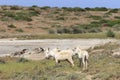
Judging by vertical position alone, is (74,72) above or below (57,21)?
above

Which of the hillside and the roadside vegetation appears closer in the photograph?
the roadside vegetation

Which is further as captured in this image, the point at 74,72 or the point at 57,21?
the point at 57,21

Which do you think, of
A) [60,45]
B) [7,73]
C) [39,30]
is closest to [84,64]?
[7,73]

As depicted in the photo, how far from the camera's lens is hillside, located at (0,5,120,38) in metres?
52.7

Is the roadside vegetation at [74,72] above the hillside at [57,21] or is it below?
above

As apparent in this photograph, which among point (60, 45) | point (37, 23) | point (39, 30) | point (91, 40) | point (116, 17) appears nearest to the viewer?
point (60, 45)

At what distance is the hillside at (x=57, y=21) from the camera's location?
5269 centimetres

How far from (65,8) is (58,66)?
201 ft

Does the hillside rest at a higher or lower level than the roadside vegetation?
lower

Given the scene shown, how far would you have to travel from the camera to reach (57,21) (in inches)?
2542

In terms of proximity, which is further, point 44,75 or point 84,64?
point 84,64

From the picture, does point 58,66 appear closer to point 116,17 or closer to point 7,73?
point 7,73

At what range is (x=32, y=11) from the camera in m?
72.8

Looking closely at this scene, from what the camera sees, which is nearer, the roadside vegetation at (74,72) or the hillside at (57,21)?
the roadside vegetation at (74,72)
